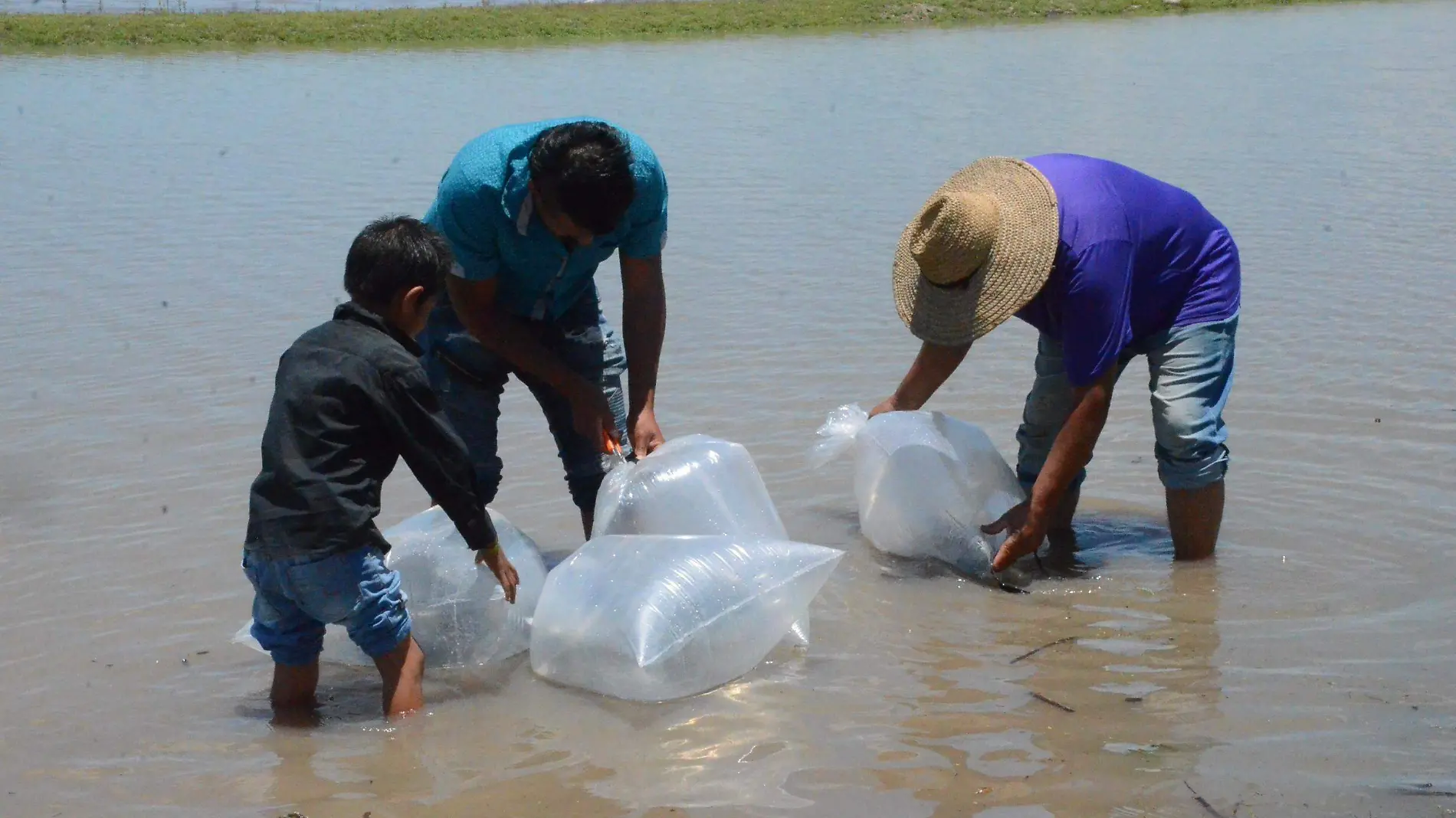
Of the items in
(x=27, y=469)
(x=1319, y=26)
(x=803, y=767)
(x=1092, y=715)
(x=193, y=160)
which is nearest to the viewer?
(x=803, y=767)

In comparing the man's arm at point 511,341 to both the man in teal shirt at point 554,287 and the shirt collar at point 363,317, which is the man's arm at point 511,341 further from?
the shirt collar at point 363,317

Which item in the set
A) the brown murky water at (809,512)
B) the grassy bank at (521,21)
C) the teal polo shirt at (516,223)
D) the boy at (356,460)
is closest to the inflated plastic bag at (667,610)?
the brown murky water at (809,512)

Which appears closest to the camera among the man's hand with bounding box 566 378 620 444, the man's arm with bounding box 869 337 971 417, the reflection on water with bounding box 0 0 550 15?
the man's hand with bounding box 566 378 620 444

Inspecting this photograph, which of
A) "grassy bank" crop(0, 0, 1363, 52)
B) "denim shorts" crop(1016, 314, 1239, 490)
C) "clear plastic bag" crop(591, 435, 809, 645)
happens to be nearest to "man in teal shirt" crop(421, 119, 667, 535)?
"clear plastic bag" crop(591, 435, 809, 645)

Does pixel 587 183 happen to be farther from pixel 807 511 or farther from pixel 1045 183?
pixel 807 511

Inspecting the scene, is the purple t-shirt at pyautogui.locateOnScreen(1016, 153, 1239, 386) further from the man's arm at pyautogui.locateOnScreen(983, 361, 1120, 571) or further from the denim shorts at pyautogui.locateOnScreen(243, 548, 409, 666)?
the denim shorts at pyautogui.locateOnScreen(243, 548, 409, 666)

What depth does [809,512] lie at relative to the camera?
4.62m

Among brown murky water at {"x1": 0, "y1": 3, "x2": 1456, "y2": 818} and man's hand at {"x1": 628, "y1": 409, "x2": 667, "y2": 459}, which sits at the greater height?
man's hand at {"x1": 628, "y1": 409, "x2": 667, "y2": 459}

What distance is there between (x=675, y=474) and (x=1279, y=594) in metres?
1.67

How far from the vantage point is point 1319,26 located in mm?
20953

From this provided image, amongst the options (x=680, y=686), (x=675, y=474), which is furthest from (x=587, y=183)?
(x=680, y=686)

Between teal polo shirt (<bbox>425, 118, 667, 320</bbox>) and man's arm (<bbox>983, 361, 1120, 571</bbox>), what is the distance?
3.66ft

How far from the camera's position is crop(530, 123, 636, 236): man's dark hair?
10.1ft

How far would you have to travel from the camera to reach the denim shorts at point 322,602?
2951 mm
